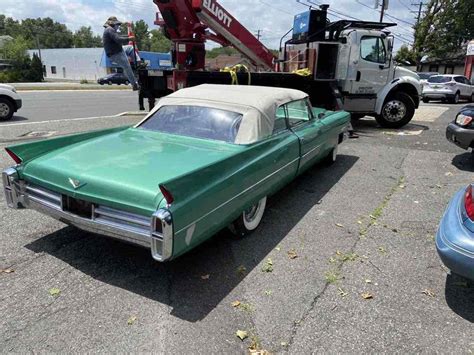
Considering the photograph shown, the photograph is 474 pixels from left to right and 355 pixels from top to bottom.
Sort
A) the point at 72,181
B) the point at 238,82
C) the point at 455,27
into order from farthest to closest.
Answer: the point at 455,27 < the point at 238,82 < the point at 72,181

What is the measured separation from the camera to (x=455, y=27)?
1694 inches

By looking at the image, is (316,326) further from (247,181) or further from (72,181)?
(72,181)

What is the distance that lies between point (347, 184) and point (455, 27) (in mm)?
46507

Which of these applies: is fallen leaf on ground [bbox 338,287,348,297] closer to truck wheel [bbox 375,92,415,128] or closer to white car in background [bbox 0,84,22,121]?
truck wheel [bbox 375,92,415,128]

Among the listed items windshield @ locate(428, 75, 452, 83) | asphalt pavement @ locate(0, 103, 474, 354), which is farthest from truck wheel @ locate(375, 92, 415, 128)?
windshield @ locate(428, 75, 452, 83)

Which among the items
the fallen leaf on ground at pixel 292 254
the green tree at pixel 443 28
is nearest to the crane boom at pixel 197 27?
the fallen leaf on ground at pixel 292 254

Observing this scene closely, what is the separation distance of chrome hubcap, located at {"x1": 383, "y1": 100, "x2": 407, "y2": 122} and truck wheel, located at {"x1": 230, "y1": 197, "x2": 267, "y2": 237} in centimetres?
782

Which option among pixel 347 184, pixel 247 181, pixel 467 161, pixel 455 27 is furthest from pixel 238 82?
pixel 455 27

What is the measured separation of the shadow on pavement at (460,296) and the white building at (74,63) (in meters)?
65.6

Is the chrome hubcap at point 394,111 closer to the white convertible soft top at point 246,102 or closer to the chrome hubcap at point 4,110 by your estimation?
the white convertible soft top at point 246,102

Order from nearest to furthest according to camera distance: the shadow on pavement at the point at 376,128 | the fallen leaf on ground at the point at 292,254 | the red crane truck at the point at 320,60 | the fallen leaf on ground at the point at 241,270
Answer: the fallen leaf on ground at the point at 241,270 → the fallen leaf on ground at the point at 292,254 → the red crane truck at the point at 320,60 → the shadow on pavement at the point at 376,128

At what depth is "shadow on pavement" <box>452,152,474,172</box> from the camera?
271 inches

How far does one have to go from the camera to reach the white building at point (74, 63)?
6500 centimetres

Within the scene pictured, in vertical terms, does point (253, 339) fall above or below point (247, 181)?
below
